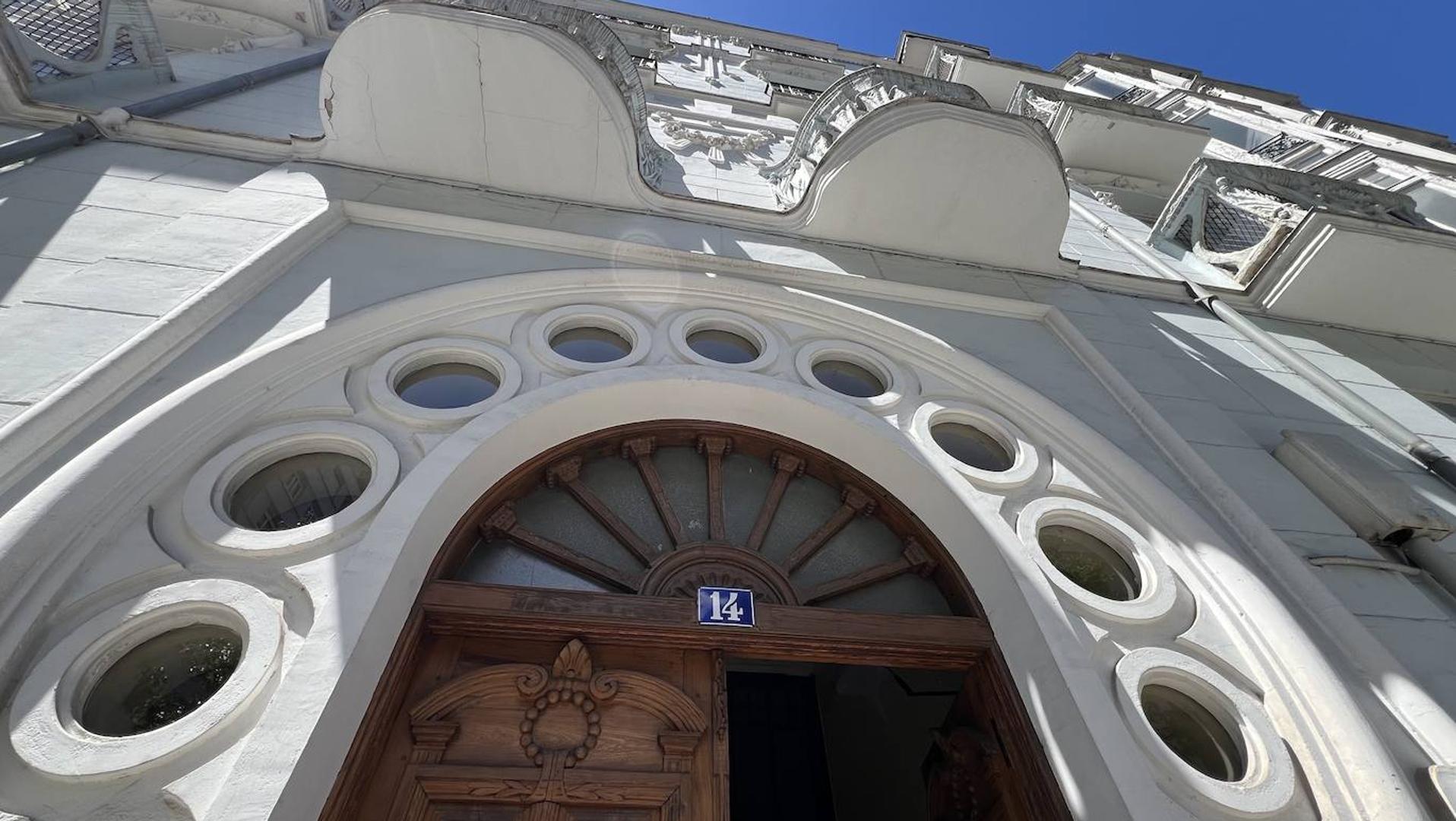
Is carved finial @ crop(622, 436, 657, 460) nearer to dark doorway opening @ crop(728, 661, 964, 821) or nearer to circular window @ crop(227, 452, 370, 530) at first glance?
circular window @ crop(227, 452, 370, 530)

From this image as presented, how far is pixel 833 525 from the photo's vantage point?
336 cm

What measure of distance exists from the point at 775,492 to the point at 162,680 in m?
2.62

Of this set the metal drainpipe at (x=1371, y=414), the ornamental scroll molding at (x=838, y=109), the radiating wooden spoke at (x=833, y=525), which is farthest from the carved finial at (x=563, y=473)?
the metal drainpipe at (x=1371, y=414)

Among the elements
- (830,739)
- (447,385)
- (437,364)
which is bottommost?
(830,739)

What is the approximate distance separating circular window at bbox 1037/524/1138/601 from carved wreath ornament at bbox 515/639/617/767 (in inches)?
88.1

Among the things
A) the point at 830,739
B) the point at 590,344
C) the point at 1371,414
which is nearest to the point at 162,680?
the point at 590,344

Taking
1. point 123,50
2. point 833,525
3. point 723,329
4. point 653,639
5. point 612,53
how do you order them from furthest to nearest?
point 612,53, point 123,50, point 723,329, point 833,525, point 653,639

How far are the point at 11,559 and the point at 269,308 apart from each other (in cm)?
171

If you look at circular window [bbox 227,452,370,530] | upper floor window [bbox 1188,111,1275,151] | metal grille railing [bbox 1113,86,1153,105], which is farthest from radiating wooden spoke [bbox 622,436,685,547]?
metal grille railing [bbox 1113,86,1153,105]

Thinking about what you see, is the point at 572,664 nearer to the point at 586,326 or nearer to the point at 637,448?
the point at 637,448

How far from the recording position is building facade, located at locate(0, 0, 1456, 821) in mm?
2053

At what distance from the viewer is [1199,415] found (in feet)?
12.7

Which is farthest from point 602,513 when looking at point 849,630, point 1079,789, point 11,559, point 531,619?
point 1079,789

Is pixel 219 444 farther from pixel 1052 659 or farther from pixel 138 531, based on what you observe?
pixel 1052 659
